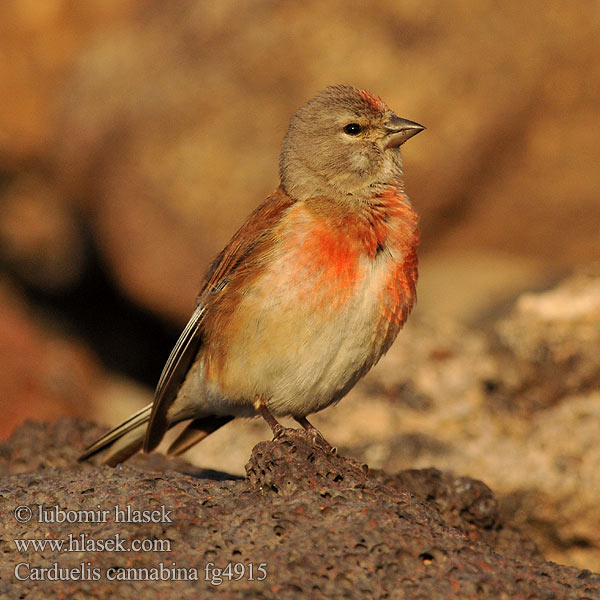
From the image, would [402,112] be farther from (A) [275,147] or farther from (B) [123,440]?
(B) [123,440]

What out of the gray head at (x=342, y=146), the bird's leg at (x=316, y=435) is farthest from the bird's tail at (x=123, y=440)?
the gray head at (x=342, y=146)

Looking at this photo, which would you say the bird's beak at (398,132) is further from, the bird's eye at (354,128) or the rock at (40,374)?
the rock at (40,374)

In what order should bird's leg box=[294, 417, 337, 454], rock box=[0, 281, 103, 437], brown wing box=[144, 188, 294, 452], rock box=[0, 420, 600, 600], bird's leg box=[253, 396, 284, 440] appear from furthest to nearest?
rock box=[0, 281, 103, 437] → brown wing box=[144, 188, 294, 452] → bird's leg box=[253, 396, 284, 440] → bird's leg box=[294, 417, 337, 454] → rock box=[0, 420, 600, 600]

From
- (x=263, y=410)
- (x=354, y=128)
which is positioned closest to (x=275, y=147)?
(x=354, y=128)

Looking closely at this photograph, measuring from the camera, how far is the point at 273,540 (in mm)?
3412

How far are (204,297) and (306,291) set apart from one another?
83 centimetres

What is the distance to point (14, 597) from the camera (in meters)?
3.28

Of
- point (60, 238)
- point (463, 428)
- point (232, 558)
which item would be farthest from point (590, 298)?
point (60, 238)

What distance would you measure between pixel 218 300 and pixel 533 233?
585 centimetres

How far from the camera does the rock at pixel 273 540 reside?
3221 millimetres

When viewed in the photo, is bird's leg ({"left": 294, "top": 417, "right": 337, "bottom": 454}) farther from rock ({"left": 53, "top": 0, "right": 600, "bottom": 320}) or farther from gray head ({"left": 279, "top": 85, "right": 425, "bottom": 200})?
rock ({"left": 53, "top": 0, "right": 600, "bottom": 320})

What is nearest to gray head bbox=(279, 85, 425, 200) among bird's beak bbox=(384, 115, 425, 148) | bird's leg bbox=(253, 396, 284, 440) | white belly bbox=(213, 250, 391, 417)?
bird's beak bbox=(384, 115, 425, 148)

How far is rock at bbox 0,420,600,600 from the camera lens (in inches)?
127

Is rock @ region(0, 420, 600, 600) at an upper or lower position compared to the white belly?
lower
